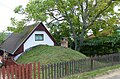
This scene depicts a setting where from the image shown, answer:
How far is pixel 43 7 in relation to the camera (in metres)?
21.5

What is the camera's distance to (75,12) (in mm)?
24891

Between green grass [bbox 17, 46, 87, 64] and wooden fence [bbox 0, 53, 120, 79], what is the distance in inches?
107

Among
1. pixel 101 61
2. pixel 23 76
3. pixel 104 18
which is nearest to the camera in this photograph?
pixel 23 76

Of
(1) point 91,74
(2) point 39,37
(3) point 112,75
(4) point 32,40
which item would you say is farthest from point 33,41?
(3) point 112,75

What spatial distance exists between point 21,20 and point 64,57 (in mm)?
7382

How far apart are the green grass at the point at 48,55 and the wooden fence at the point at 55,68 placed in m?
2.72

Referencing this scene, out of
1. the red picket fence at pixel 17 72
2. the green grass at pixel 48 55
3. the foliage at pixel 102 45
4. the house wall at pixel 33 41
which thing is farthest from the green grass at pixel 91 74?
the foliage at pixel 102 45

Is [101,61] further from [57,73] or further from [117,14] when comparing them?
[117,14]

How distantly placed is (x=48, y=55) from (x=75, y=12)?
1009 cm

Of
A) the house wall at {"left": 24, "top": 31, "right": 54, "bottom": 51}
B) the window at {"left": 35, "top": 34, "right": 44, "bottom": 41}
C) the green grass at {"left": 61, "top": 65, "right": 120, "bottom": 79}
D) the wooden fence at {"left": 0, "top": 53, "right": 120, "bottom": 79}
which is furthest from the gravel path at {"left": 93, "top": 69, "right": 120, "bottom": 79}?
the window at {"left": 35, "top": 34, "right": 44, "bottom": 41}

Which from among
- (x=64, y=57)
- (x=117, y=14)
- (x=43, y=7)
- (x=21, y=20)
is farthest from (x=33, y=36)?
(x=117, y=14)

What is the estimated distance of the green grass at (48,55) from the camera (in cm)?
1543

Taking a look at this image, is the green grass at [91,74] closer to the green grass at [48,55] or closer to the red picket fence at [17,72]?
the red picket fence at [17,72]

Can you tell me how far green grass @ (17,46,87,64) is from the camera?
15.4 metres
